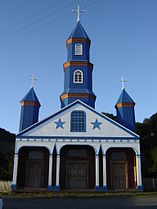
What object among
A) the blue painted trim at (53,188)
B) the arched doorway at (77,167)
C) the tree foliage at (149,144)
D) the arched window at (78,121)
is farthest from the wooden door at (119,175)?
the tree foliage at (149,144)

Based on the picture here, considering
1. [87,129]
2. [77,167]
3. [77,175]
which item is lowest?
[77,175]

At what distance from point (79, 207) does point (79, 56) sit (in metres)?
17.4

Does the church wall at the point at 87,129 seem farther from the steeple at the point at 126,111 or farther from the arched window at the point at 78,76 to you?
the arched window at the point at 78,76

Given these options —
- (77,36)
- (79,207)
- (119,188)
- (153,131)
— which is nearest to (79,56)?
(77,36)

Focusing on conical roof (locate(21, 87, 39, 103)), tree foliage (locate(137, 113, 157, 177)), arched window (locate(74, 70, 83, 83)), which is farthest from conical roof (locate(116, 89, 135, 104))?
tree foliage (locate(137, 113, 157, 177))

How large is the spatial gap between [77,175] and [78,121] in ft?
14.2

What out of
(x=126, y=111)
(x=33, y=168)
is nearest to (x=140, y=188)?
(x=126, y=111)

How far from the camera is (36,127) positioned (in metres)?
19.5

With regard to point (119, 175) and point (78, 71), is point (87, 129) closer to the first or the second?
point (119, 175)

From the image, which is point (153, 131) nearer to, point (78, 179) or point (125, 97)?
point (125, 97)

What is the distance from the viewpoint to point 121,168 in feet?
65.8

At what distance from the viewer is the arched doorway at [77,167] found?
1953 cm

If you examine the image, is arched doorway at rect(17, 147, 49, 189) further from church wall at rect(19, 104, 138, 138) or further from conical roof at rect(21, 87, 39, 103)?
conical roof at rect(21, 87, 39, 103)

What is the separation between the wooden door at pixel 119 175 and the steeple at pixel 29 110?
7951 mm
